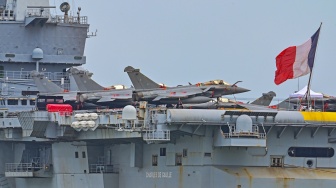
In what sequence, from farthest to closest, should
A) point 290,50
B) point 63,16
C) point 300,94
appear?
point 63,16, point 300,94, point 290,50

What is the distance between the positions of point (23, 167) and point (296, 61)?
13149 millimetres

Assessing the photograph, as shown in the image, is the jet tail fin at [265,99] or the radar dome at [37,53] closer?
the jet tail fin at [265,99]

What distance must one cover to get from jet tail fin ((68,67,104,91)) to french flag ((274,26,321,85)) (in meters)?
10.7

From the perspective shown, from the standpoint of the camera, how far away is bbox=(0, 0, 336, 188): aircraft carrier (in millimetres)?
39656

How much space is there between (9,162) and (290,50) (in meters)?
14.0

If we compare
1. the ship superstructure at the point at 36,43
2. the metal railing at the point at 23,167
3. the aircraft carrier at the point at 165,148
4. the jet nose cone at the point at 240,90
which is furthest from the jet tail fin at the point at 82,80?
the jet nose cone at the point at 240,90

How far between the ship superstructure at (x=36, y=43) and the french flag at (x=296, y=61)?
41.1 ft

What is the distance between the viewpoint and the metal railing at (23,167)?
154 ft

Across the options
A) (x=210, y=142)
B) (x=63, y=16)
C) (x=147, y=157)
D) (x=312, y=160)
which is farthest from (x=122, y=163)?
(x=63, y=16)

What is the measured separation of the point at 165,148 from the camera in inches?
1654

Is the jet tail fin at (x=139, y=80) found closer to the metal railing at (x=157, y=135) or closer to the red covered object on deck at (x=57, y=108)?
the red covered object on deck at (x=57, y=108)

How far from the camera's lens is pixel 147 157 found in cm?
4266

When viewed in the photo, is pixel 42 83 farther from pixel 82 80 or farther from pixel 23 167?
pixel 23 167

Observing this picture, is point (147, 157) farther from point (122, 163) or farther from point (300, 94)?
point (300, 94)
